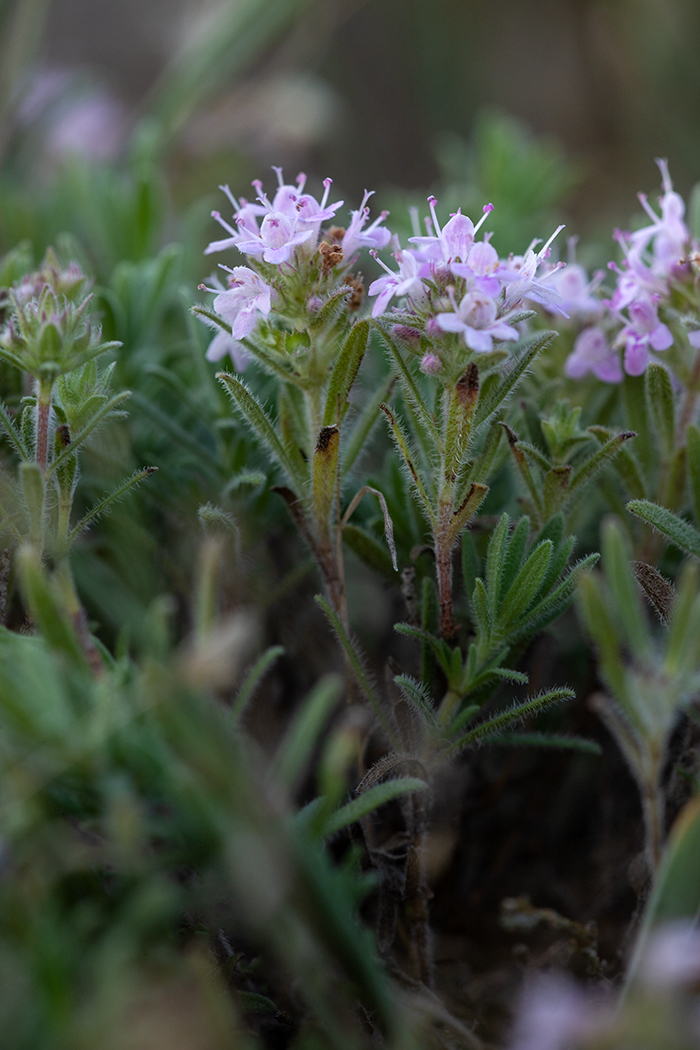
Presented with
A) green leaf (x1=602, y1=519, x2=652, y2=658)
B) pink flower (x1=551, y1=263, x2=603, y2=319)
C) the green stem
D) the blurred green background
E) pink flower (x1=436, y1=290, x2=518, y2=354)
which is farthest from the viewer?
the blurred green background

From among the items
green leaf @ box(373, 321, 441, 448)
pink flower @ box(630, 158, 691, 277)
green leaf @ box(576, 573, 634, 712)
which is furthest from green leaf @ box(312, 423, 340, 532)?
pink flower @ box(630, 158, 691, 277)

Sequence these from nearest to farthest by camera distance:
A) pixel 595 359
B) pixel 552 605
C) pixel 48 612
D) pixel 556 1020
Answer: pixel 556 1020 < pixel 48 612 < pixel 552 605 < pixel 595 359

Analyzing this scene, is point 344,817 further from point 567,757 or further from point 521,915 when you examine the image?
point 567,757

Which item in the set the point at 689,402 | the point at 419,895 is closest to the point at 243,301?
the point at 689,402

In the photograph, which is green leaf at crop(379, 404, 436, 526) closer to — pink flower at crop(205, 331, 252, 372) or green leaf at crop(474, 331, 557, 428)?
green leaf at crop(474, 331, 557, 428)

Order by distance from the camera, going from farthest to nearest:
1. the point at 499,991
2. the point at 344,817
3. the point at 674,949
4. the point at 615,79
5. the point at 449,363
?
1. the point at 615,79
2. the point at 499,991
3. the point at 449,363
4. the point at 344,817
5. the point at 674,949

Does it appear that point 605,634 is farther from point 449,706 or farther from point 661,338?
point 661,338

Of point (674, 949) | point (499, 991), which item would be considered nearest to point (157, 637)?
point (674, 949)
